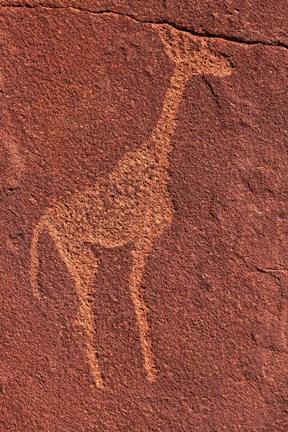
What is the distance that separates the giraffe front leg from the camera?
3.83 feet

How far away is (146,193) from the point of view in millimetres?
1155

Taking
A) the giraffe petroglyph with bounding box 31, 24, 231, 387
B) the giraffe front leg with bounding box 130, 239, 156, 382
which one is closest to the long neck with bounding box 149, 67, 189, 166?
the giraffe petroglyph with bounding box 31, 24, 231, 387

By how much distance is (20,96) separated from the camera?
1165 millimetres

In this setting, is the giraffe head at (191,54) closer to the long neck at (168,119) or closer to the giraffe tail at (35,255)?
Result: the long neck at (168,119)

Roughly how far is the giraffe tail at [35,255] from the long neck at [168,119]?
0.24 m

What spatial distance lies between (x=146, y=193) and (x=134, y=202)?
27 mm

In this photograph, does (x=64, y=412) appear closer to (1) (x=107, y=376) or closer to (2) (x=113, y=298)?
(1) (x=107, y=376)

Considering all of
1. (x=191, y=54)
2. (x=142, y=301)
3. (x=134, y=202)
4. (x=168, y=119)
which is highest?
(x=191, y=54)

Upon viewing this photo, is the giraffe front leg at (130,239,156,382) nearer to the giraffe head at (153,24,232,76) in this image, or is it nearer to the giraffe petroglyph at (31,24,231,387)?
the giraffe petroglyph at (31,24,231,387)

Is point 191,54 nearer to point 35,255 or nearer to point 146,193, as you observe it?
point 146,193

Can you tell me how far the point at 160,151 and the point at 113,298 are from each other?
279 mm

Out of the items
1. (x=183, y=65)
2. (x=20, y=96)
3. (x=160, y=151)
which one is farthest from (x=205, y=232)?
(x=20, y=96)

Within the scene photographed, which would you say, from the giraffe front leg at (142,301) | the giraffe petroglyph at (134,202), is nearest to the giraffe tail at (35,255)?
the giraffe petroglyph at (134,202)

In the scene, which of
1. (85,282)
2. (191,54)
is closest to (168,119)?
(191,54)
